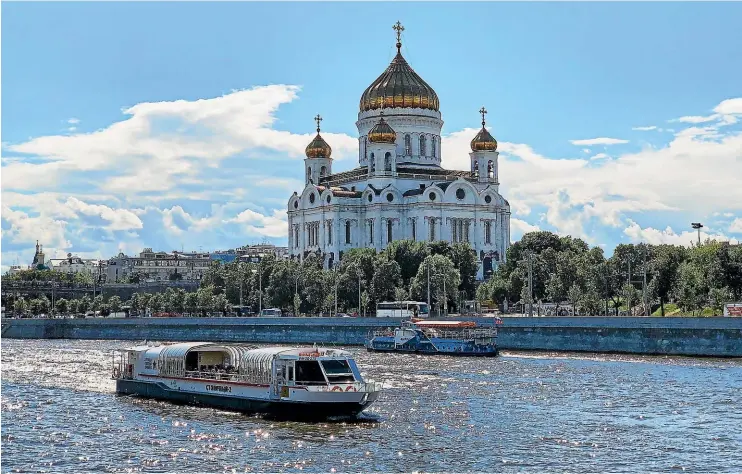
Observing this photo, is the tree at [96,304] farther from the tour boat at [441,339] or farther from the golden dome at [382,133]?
the tour boat at [441,339]

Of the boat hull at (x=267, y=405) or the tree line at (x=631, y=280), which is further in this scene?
the tree line at (x=631, y=280)

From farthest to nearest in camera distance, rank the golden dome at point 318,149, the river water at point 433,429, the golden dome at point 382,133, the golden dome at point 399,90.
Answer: the golden dome at point 318,149 < the golden dome at point 399,90 < the golden dome at point 382,133 < the river water at point 433,429

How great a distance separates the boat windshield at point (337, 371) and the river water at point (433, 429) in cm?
183

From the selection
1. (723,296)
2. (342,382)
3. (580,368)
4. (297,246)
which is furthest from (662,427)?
(297,246)

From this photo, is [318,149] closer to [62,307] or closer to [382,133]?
[382,133]

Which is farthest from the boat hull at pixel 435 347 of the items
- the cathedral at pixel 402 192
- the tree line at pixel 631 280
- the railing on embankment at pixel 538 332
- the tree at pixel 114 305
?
the tree at pixel 114 305

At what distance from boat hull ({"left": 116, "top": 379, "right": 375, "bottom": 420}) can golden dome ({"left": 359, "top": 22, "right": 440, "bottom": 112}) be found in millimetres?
106298

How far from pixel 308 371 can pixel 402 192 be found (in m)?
111

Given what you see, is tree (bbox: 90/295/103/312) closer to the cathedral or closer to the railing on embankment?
the cathedral

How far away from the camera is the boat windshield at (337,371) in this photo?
176ft

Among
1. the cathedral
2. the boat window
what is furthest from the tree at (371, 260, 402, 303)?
the boat window

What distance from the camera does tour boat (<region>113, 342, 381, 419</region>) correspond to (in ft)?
173

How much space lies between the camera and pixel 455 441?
47.7 m

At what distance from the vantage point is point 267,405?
54188 millimetres
